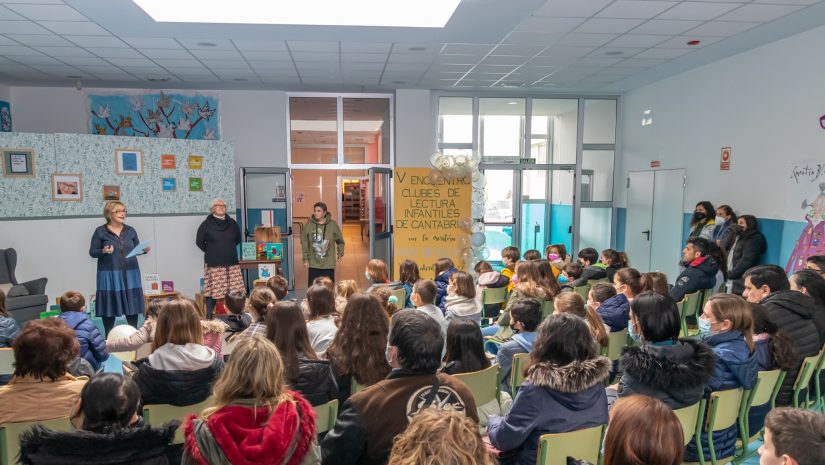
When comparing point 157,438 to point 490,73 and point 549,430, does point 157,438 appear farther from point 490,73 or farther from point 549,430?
point 490,73

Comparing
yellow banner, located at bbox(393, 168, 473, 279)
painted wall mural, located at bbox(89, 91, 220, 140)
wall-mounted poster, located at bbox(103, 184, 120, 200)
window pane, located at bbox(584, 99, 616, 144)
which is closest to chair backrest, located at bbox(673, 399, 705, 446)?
yellow banner, located at bbox(393, 168, 473, 279)

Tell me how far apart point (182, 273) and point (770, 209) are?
8.06 metres

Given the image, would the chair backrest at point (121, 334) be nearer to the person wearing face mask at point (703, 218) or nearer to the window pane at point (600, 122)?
the person wearing face mask at point (703, 218)

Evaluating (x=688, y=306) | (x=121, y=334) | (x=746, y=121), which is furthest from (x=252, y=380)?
(x=746, y=121)

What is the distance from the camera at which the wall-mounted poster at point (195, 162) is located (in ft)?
25.3

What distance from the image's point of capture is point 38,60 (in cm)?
695

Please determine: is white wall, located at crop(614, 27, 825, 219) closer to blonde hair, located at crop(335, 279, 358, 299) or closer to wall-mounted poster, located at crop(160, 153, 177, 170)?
blonde hair, located at crop(335, 279, 358, 299)

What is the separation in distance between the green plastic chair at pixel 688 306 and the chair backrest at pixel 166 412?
430cm

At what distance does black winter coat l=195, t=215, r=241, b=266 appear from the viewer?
650 cm

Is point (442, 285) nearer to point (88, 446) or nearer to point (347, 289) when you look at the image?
point (347, 289)

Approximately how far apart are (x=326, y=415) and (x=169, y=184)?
242 inches

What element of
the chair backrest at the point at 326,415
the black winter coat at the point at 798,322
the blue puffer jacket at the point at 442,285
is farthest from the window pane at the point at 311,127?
the black winter coat at the point at 798,322

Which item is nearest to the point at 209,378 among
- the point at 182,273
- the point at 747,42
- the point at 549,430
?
the point at 549,430

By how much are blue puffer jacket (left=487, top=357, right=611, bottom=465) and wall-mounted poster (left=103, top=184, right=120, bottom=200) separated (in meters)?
6.88
